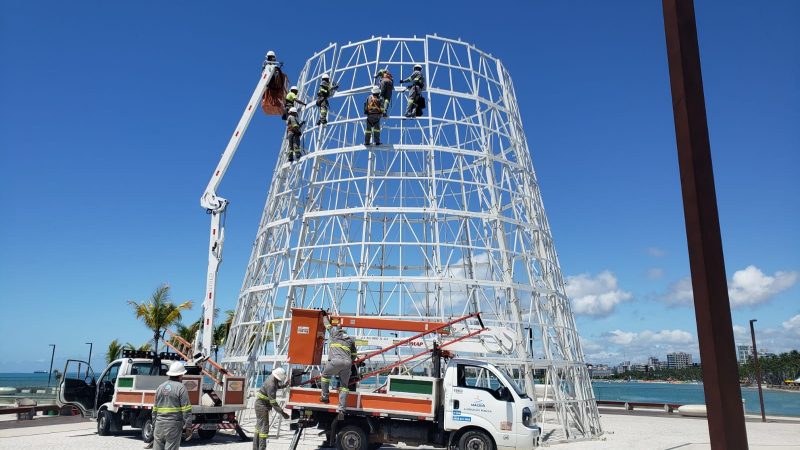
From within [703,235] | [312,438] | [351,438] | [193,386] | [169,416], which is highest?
[703,235]

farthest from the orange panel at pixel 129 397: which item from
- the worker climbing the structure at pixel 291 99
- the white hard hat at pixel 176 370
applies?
the worker climbing the structure at pixel 291 99

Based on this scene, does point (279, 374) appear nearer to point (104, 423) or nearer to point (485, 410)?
point (485, 410)

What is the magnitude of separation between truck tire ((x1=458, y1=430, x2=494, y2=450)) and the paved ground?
Answer: 15.9 ft

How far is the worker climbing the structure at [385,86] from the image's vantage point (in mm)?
22750

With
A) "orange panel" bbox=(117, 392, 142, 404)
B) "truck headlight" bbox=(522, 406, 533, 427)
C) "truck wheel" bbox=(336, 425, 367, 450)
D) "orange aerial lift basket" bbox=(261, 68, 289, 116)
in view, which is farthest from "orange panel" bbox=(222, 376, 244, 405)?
"orange aerial lift basket" bbox=(261, 68, 289, 116)

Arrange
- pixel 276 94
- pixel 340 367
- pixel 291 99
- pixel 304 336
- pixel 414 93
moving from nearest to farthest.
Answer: pixel 340 367 < pixel 304 336 < pixel 414 93 < pixel 291 99 < pixel 276 94

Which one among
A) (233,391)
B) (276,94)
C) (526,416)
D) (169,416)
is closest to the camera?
(169,416)

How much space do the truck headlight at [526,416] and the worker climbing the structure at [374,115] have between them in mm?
12316

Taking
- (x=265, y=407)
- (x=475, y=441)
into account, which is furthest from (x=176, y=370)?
(x=475, y=441)

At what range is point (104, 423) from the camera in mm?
20906

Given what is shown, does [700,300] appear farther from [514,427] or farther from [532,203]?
[532,203]

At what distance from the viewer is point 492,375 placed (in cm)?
1591

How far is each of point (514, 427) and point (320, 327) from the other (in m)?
6.09

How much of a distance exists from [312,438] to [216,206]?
32.2 ft
